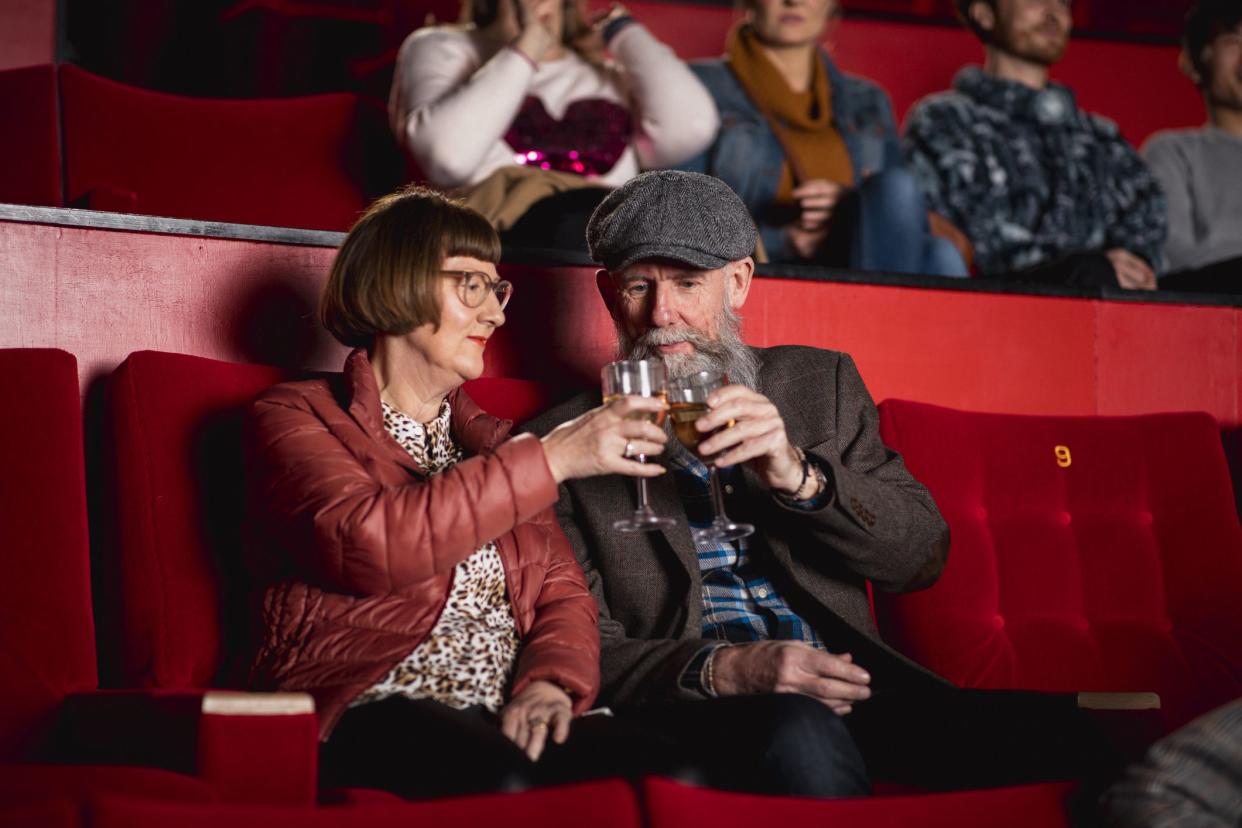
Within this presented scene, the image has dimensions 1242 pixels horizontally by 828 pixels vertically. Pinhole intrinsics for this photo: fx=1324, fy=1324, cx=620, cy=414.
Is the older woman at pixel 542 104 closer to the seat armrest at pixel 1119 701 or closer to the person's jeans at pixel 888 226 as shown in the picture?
the person's jeans at pixel 888 226

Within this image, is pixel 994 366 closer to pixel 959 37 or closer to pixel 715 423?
pixel 715 423

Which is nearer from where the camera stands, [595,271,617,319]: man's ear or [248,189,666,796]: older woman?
[248,189,666,796]: older woman

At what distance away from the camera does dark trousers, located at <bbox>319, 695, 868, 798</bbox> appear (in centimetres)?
134

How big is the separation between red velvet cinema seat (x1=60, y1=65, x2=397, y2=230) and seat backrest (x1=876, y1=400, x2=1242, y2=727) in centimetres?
151

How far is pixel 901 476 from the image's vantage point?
1.87m

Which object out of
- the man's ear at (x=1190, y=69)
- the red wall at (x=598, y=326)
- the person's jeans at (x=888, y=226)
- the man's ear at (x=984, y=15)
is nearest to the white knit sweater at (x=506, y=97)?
the person's jeans at (x=888, y=226)

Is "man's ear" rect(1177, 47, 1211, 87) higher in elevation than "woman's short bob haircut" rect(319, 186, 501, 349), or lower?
higher

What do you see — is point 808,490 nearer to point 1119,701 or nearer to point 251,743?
point 1119,701

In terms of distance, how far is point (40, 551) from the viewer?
5.21ft

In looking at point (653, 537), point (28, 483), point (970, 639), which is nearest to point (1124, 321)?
point (970, 639)

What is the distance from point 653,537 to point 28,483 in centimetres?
80

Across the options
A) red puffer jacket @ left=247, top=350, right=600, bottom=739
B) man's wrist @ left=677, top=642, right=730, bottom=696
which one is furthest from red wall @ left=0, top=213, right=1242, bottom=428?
man's wrist @ left=677, top=642, right=730, bottom=696

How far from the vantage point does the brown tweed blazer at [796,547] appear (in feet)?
5.56

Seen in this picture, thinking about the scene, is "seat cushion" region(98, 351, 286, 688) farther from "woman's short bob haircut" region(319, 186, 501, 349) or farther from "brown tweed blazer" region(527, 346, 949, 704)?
"brown tweed blazer" region(527, 346, 949, 704)
